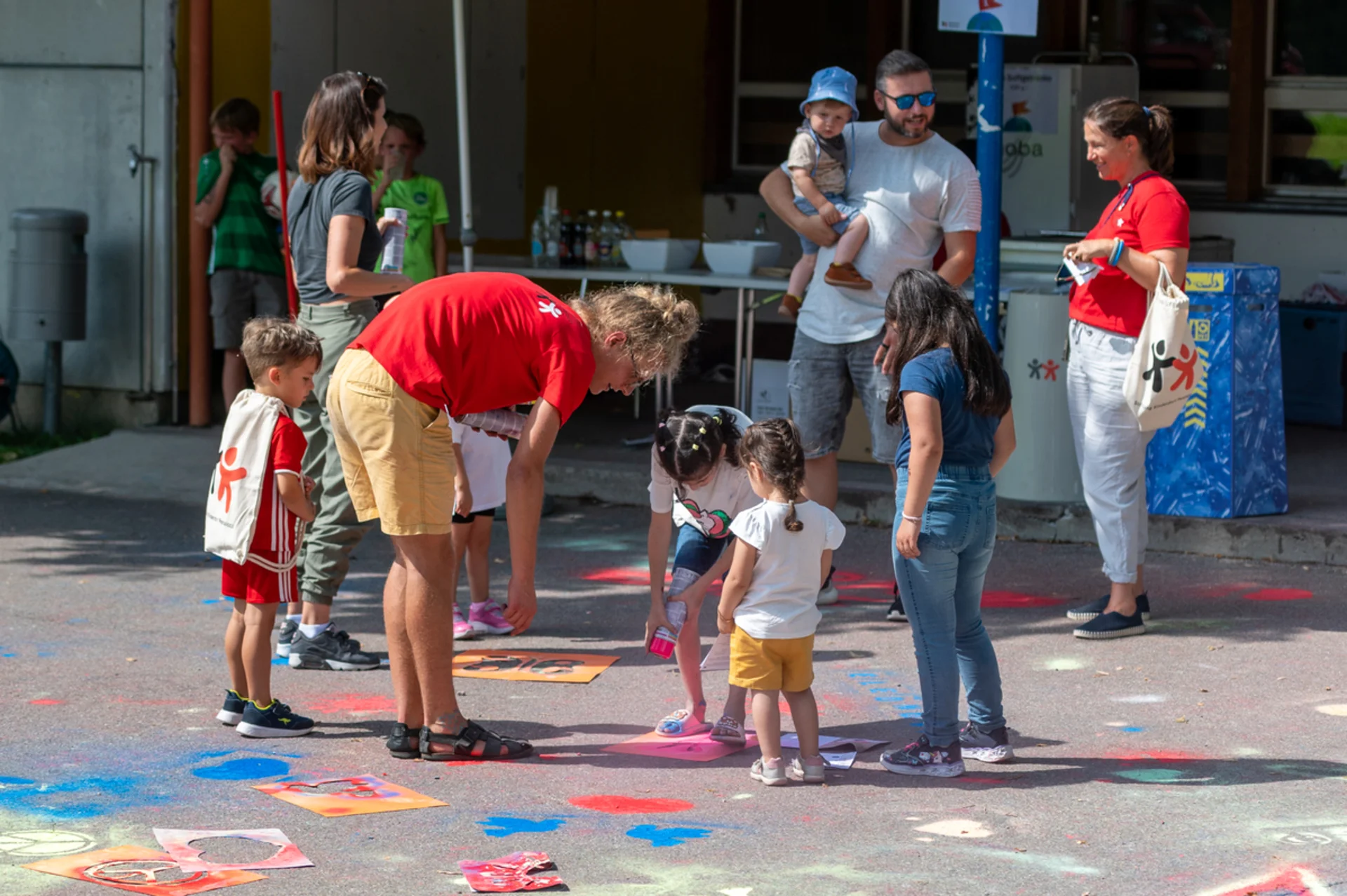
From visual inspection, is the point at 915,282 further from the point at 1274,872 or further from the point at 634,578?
the point at 634,578

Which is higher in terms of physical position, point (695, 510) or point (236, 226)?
point (236, 226)

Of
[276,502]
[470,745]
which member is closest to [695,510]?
[470,745]

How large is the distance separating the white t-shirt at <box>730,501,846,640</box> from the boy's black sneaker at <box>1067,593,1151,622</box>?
2186 millimetres

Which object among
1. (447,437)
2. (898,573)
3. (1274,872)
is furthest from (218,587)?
(1274,872)

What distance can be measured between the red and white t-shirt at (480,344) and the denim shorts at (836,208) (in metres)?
2.32

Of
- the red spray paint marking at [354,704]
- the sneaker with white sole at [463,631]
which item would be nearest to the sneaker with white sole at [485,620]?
the sneaker with white sole at [463,631]

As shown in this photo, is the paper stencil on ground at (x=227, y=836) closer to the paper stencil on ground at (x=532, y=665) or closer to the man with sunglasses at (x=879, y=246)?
the paper stencil on ground at (x=532, y=665)

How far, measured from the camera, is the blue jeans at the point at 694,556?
5324 mm

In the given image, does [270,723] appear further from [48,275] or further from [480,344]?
[48,275]

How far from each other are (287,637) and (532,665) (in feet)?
2.86

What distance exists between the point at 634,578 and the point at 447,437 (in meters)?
2.84

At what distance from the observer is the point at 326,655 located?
20.5 feet

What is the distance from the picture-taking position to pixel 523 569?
4.74 m

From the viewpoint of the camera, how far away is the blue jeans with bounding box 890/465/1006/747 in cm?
503
